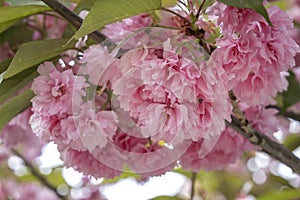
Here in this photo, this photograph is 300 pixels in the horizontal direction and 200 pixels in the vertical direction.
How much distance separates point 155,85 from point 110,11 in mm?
149

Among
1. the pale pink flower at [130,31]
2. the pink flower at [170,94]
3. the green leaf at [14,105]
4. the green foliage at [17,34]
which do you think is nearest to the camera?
the pink flower at [170,94]

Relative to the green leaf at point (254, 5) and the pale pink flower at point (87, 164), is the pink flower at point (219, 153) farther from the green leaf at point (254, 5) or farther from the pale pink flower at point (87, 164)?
the green leaf at point (254, 5)

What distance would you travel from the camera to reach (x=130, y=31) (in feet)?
3.43

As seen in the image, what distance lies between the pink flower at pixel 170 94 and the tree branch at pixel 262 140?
0.16 m

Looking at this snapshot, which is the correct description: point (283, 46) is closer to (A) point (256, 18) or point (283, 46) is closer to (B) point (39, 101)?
(A) point (256, 18)

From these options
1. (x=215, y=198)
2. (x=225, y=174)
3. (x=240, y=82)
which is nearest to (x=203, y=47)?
(x=240, y=82)

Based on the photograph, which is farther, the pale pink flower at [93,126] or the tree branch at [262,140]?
the tree branch at [262,140]

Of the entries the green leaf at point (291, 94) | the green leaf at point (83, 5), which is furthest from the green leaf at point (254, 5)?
the green leaf at point (291, 94)

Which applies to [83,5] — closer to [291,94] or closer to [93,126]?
[93,126]

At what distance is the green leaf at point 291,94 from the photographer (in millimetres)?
1398

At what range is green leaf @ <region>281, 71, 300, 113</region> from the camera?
140 centimetres

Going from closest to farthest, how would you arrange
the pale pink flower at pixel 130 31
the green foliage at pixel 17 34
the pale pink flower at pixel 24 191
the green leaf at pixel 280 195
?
1. the pale pink flower at pixel 130 31
2. the green foliage at pixel 17 34
3. the green leaf at pixel 280 195
4. the pale pink flower at pixel 24 191

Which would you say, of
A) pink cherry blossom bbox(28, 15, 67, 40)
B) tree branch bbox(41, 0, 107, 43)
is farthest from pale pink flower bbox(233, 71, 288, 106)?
pink cherry blossom bbox(28, 15, 67, 40)

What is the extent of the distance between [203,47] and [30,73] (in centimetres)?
33
